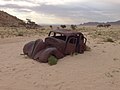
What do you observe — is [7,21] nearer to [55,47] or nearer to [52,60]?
[55,47]

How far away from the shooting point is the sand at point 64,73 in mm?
8133

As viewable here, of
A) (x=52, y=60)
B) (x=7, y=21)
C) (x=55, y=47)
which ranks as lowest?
(x=7, y=21)

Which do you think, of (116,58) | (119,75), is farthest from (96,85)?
(116,58)

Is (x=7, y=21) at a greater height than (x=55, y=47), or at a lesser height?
lesser

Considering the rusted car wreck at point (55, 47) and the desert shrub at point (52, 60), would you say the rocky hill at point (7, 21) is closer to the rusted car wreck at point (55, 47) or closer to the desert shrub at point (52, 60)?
the rusted car wreck at point (55, 47)

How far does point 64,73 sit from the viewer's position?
9211 mm

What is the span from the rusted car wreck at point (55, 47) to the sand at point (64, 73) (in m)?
0.26

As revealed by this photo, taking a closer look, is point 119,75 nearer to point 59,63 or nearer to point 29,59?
point 59,63

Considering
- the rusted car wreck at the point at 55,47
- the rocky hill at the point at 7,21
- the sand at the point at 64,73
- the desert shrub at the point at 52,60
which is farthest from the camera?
the rocky hill at the point at 7,21

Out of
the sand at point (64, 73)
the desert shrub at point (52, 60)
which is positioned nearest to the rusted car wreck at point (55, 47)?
the desert shrub at point (52, 60)

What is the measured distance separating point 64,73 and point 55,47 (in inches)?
79.5

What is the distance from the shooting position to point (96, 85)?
820cm

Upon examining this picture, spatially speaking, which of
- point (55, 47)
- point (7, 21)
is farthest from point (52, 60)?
point (7, 21)

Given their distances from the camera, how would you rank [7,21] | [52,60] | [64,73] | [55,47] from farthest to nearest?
1. [7,21]
2. [55,47]
3. [52,60]
4. [64,73]
